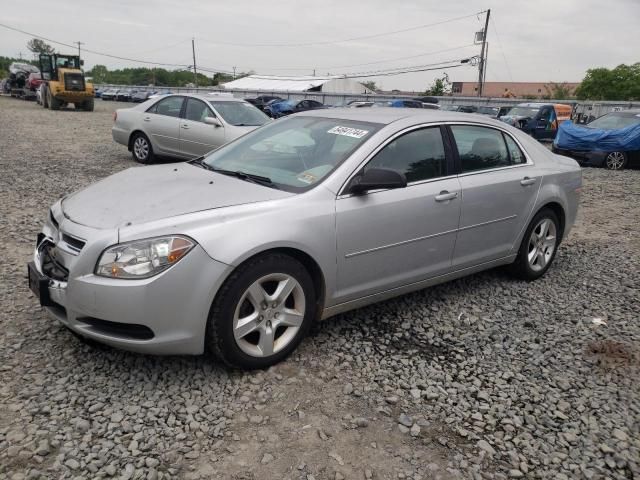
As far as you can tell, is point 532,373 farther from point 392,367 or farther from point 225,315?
point 225,315

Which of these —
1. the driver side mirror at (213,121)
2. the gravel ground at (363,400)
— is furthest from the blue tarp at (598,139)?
the gravel ground at (363,400)

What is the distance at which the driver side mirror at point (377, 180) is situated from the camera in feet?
10.7

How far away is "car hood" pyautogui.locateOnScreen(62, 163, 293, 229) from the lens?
116 inches

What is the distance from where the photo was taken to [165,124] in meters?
9.88

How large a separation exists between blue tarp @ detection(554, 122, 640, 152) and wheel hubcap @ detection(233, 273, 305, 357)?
12114mm

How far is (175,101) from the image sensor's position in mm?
10031

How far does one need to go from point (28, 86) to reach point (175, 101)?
103 ft

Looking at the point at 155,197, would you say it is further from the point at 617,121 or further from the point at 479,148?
the point at 617,121

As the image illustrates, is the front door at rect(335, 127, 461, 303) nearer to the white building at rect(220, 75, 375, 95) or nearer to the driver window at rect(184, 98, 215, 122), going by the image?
the driver window at rect(184, 98, 215, 122)

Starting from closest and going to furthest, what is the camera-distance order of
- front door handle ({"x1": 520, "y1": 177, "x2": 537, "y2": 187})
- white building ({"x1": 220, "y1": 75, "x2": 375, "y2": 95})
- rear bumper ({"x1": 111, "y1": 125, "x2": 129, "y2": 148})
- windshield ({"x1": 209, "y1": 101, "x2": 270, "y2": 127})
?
1. front door handle ({"x1": 520, "y1": 177, "x2": 537, "y2": 187})
2. windshield ({"x1": 209, "y1": 101, "x2": 270, "y2": 127})
3. rear bumper ({"x1": 111, "y1": 125, "x2": 129, "y2": 148})
4. white building ({"x1": 220, "y1": 75, "x2": 375, "y2": 95})

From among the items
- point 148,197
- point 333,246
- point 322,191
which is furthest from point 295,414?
Result: point 148,197

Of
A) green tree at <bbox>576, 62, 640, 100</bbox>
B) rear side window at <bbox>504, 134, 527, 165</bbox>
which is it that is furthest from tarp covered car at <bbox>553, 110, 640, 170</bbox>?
green tree at <bbox>576, 62, 640, 100</bbox>

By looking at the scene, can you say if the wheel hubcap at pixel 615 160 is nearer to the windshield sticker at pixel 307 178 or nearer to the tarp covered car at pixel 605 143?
the tarp covered car at pixel 605 143

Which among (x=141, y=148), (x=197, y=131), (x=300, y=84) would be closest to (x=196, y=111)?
(x=197, y=131)
